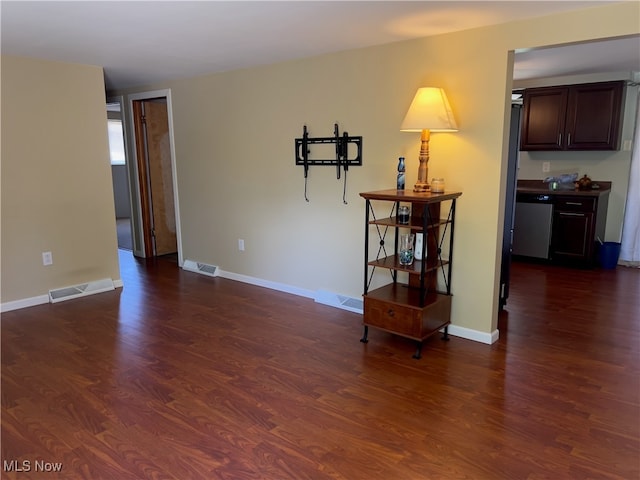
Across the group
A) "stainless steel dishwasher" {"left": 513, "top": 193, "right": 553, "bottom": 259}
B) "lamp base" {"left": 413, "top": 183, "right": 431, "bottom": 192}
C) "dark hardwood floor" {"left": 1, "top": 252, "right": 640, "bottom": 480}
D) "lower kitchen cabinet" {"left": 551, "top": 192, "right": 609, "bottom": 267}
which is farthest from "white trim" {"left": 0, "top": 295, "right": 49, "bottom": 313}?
"lower kitchen cabinet" {"left": 551, "top": 192, "right": 609, "bottom": 267}

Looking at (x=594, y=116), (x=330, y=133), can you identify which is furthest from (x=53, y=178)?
(x=594, y=116)

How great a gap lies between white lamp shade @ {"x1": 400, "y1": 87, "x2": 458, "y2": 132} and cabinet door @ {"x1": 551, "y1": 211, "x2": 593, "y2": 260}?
300cm

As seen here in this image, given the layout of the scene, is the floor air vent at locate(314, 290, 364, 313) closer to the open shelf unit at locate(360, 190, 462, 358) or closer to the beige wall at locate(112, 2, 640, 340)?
the beige wall at locate(112, 2, 640, 340)

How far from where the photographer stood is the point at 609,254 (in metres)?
5.19

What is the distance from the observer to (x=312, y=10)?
257cm

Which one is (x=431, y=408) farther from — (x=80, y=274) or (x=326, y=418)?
(x=80, y=274)

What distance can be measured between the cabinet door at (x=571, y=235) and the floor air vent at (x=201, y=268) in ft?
12.7

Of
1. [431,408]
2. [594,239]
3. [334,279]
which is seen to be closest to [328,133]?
[334,279]

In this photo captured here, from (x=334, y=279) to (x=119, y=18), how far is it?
98.3 inches

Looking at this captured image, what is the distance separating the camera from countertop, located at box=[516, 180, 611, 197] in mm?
5129

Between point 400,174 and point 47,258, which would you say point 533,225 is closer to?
point 400,174

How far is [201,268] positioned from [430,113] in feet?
10.5

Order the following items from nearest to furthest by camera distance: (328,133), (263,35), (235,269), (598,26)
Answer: (598,26), (263,35), (328,133), (235,269)

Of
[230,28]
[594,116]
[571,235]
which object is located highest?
[230,28]
